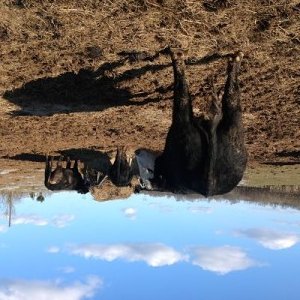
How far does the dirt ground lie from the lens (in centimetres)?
558

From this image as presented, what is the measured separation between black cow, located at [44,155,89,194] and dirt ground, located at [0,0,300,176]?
2.69 feet

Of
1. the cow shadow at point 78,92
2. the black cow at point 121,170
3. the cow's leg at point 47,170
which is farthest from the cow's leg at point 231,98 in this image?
the cow's leg at point 47,170

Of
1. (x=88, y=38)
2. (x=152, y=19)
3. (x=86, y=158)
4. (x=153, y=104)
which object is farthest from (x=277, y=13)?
(x=86, y=158)

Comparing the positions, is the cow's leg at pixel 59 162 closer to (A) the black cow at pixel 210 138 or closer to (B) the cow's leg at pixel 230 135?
(A) the black cow at pixel 210 138

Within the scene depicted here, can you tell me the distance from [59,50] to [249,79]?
3.03 meters

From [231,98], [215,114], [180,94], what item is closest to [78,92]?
[180,94]

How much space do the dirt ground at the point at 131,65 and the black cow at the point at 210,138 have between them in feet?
1.57

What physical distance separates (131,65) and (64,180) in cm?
424

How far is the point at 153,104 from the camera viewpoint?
26.2ft

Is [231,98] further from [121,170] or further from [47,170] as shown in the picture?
[47,170]

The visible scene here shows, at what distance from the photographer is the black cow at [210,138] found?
603 centimetres

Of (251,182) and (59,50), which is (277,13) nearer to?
(59,50)

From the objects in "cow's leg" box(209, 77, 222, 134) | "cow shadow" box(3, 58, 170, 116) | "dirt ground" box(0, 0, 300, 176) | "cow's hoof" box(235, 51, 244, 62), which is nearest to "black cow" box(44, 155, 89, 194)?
"dirt ground" box(0, 0, 300, 176)

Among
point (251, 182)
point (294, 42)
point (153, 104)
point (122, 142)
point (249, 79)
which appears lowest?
point (251, 182)
